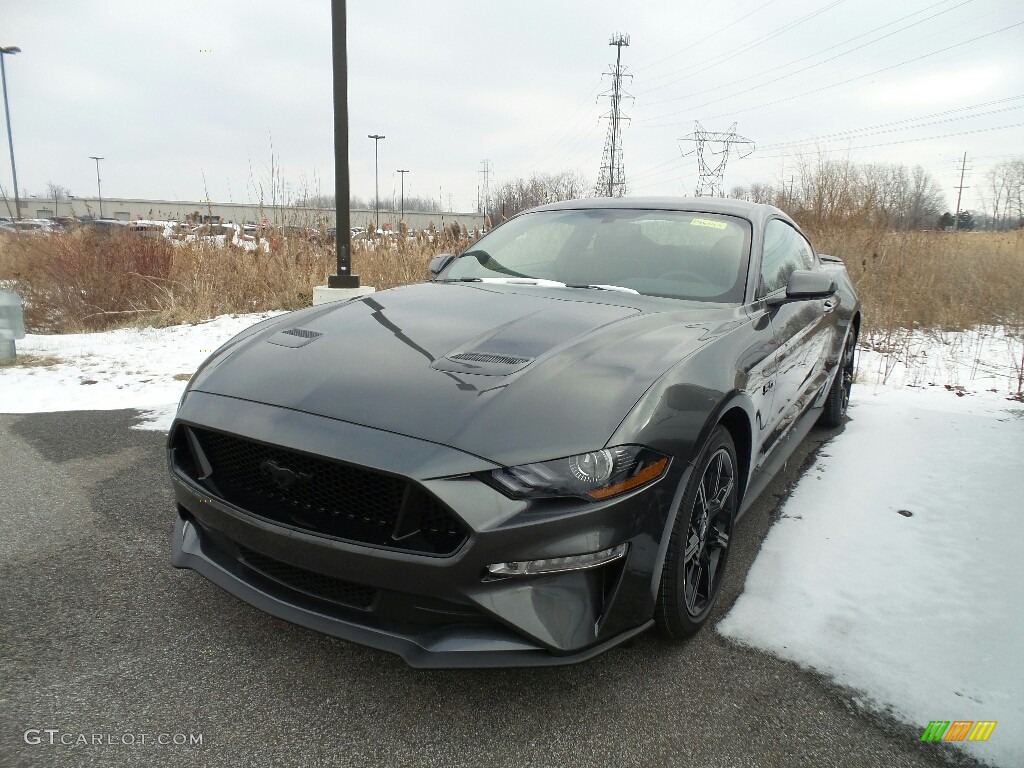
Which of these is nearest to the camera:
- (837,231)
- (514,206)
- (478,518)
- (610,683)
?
(478,518)

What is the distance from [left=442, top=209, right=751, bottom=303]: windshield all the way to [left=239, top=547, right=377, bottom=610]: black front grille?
1.73 meters

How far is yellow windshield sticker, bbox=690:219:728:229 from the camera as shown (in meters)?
3.19

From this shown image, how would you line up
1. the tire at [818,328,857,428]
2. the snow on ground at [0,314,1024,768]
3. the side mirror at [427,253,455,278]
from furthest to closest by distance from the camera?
the tire at [818,328,857,428], the side mirror at [427,253,455,278], the snow on ground at [0,314,1024,768]

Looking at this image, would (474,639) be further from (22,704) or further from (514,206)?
(514,206)

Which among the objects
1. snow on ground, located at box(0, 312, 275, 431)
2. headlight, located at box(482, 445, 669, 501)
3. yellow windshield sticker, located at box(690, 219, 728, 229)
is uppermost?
yellow windshield sticker, located at box(690, 219, 728, 229)

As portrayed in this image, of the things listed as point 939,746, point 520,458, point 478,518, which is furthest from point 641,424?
point 939,746

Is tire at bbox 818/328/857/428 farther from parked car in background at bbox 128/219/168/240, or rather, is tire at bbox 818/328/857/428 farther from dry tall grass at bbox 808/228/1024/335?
parked car in background at bbox 128/219/168/240

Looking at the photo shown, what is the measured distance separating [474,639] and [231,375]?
1177mm

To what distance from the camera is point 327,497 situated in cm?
180

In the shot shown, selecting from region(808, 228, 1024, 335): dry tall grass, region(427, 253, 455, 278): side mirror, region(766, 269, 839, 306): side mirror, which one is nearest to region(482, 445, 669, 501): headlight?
region(766, 269, 839, 306): side mirror

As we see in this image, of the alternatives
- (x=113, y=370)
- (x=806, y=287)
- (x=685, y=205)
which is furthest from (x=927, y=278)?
(x=113, y=370)

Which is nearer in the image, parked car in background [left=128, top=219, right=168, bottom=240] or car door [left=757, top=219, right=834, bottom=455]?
car door [left=757, top=219, right=834, bottom=455]

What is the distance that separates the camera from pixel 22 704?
1842 mm

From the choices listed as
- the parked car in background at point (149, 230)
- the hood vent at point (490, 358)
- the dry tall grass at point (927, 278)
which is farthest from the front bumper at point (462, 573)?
the parked car in background at point (149, 230)
